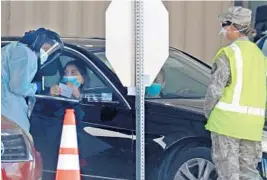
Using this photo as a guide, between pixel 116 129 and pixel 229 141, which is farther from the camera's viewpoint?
pixel 116 129

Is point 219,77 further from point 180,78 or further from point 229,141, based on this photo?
point 180,78

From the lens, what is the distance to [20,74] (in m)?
7.08

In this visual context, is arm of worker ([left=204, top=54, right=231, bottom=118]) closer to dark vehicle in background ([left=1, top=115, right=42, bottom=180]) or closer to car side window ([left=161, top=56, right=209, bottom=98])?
car side window ([left=161, top=56, right=209, bottom=98])

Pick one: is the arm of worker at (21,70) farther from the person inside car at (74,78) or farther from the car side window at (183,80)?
the car side window at (183,80)

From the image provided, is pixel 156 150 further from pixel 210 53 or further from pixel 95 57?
pixel 210 53

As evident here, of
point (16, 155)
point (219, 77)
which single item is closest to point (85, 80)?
point (219, 77)

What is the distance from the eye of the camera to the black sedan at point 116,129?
7648 millimetres

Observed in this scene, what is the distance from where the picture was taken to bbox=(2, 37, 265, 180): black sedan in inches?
301

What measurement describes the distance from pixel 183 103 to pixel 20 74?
1644 mm

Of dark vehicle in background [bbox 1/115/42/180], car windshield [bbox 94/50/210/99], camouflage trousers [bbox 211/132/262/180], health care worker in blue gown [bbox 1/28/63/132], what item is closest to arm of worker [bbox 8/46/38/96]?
health care worker in blue gown [bbox 1/28/63/132]

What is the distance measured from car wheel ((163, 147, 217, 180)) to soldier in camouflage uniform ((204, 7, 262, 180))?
49 centimetres

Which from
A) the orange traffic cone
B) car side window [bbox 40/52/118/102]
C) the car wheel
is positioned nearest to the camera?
the orange traffic cone

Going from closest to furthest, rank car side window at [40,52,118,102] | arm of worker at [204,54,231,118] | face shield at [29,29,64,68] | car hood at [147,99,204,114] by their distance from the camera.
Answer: arm of worker at [204,54,231,118] < face shield at [29,29,64,68] < car hood at [147,99,204,114] < car side window at [40,52,118,102]

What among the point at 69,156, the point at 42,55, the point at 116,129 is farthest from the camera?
the point at 116,129
